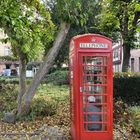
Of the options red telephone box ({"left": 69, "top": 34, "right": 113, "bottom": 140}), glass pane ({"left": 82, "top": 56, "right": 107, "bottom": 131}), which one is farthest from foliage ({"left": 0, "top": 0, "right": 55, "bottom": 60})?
glass pane ({"left": 82, "top": 56, "right": 107, "bottom": 131})

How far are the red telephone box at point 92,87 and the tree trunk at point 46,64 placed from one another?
7.94 feet

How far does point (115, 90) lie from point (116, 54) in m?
36.1

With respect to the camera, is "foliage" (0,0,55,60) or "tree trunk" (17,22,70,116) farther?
"tree trunk" (17,22,70,116)

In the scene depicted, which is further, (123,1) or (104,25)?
(104,25)

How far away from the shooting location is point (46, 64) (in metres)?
9.91

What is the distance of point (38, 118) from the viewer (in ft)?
33.5

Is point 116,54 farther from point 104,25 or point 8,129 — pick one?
point 8,129

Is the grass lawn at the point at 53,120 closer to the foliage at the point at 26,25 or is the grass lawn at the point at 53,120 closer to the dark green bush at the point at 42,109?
the dark green bush at the point at 42,109

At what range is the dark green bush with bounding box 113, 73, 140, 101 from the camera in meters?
12.5

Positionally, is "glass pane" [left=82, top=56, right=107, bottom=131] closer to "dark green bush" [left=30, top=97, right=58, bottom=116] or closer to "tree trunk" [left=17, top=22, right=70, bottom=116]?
"tree trunk" [left=17, top=22, right=70, bottom=116]

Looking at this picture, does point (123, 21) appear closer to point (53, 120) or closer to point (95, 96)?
point (53, 120)

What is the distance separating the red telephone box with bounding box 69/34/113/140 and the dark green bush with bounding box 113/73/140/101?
5060 millimetres

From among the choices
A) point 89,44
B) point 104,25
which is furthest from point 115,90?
point 104,25

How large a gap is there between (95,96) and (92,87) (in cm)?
21
